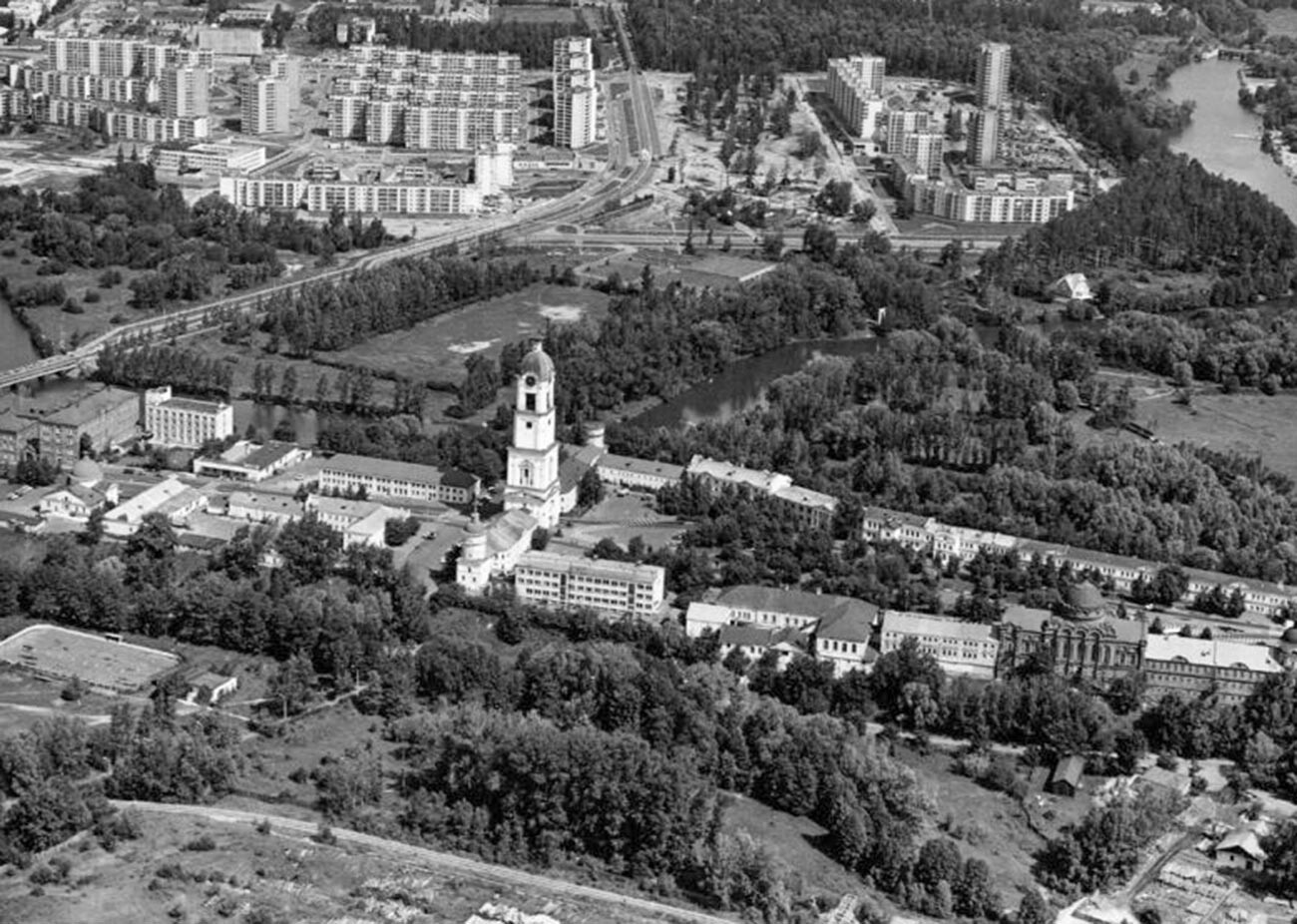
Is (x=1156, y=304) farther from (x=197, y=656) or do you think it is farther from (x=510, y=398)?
(x=197, y=656)

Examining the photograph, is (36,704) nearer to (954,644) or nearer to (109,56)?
(954,644)

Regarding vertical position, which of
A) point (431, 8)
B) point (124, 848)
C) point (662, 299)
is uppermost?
point (431, 8)

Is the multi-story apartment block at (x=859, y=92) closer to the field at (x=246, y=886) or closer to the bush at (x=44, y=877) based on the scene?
the field at (x=246, y=886)

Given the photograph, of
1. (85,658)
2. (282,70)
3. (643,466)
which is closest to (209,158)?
(282,70)

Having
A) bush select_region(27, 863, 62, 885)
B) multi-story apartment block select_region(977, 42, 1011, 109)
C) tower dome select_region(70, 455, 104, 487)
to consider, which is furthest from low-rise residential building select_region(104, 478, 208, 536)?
multi-story apartment block select_region(977, 42, 1011, 109)

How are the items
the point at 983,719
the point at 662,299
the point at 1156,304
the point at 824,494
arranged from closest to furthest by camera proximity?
the point at 983,719, the point at 824,494, the point at 662,299, the point at 1156,304

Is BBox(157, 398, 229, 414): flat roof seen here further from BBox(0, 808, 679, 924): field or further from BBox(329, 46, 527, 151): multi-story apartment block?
BBox(329, 46, 527, 151): multi-story apartment block

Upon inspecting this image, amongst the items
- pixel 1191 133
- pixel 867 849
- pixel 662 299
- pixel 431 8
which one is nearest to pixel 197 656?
pixel 867 849

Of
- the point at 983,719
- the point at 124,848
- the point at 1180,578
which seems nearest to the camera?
the point at 124,848
